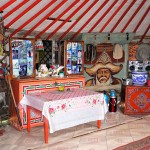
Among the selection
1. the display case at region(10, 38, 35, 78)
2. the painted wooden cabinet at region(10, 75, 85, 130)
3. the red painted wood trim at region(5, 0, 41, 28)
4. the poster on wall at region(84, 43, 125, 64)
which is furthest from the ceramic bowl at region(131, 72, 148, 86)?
the red painted wood trim at region(5, 0, 41, 28)

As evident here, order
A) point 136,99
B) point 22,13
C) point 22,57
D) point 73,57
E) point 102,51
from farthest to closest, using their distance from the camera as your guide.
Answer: point 102,51 < point 136,99 < point 73,57 < point 22,57 < point 22,13

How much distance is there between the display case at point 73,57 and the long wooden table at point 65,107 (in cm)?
84

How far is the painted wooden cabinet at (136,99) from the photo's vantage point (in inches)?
196

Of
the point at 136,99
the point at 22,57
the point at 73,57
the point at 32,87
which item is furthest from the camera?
the point at 136,99

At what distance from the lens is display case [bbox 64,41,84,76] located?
4.73m

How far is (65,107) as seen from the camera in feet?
11.6

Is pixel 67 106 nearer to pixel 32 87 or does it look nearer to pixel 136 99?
pixel 32 87

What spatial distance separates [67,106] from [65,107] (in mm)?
43

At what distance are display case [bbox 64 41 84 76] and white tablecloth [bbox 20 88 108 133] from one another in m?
0.90

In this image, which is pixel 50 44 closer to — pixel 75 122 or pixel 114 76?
pixel 114 76

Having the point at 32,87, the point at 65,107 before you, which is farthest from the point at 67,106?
the point at 32,87

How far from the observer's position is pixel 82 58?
16.5 feet

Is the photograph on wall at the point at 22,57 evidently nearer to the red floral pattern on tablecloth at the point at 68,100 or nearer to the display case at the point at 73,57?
the red floral pattern on tablecloth at the point at 68,100

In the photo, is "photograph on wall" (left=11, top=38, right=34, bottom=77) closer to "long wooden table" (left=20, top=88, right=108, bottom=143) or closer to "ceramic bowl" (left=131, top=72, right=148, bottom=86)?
"long wooden table" (left=20, top=88, right=108, bottom=143)
